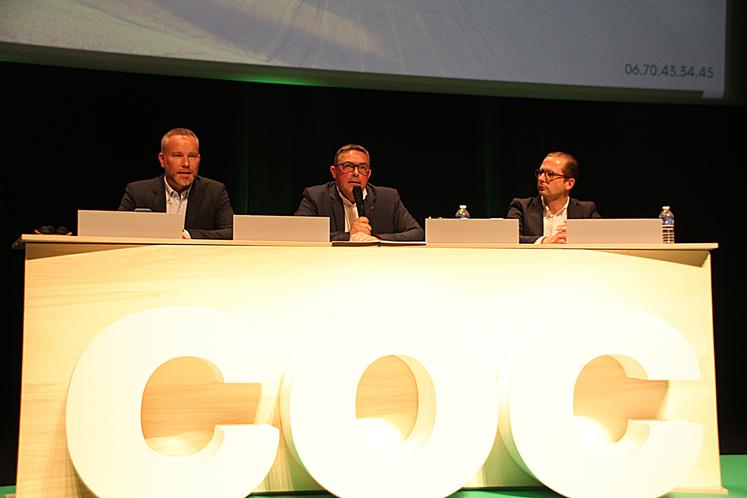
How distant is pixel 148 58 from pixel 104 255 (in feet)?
5.71

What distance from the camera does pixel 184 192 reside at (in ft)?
12.5

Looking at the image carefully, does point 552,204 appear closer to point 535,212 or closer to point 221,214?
point 535,212

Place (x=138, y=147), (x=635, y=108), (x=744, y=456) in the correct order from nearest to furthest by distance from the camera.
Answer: (x=744, y=456)
(x=138, y=147)
(x=635, y=108)

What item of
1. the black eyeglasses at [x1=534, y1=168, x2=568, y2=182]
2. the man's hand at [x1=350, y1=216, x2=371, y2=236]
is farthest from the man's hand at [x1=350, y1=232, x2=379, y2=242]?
the black eyeglasses at [x1=534, y1=168, x2=568, y2=182]

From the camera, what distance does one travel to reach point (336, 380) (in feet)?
7.65

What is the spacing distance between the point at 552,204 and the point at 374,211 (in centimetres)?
90

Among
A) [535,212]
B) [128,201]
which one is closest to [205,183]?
[128,201]

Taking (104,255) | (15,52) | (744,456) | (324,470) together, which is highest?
(15,52)

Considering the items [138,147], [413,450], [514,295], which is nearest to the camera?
[413,450]

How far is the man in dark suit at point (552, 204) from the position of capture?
3.94m

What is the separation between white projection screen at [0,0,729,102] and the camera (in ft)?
12.3

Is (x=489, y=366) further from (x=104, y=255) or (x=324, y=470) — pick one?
(x=104, y=255)

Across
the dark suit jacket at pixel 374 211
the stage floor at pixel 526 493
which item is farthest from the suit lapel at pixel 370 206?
the stage floor at pixel 526 493

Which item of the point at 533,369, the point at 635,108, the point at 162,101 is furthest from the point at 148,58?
the point at 635,108
